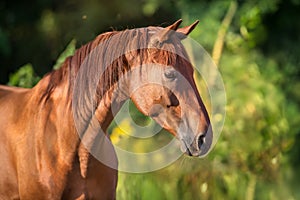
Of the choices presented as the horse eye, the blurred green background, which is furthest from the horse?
the blurred green background

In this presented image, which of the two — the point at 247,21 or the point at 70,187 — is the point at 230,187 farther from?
the point at 247,21

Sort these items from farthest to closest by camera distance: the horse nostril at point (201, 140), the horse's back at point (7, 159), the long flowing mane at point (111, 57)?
1. the horse's back at point (7, 159)
2. the long flowing mane at point (111, 57)
3. the horse nostril at point (201, 140)

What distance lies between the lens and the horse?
409 cm

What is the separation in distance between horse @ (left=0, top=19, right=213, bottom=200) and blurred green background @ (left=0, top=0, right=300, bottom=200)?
166 cm

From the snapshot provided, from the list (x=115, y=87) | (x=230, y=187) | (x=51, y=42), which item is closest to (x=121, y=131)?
(x=230, y=187)

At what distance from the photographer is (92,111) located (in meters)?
4.43

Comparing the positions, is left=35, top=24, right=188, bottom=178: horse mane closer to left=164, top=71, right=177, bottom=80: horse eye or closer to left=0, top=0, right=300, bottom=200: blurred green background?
left=164, top=71, right=177, bottom=80: horse eye

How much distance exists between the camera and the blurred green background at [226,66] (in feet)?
22.1

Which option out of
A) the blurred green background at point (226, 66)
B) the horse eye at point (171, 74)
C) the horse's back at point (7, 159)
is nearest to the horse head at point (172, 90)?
the horse eye at point (171, 74)

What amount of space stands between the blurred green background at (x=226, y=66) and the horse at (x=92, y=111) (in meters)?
1.66

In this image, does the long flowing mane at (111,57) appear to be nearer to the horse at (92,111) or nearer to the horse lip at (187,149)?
the horse at (92,111)

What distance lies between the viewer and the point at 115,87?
171 inches

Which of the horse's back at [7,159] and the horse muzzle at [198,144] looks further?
the horse's back at [7,159]

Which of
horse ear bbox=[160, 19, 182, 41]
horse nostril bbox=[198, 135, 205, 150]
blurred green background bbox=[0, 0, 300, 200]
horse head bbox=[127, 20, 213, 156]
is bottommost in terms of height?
Result: blurred green background bbox=[0, 0, 300, 200]
